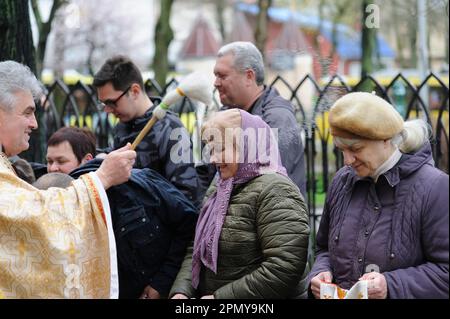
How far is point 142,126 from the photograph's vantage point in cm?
490

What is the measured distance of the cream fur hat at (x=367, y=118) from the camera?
3.20 meters

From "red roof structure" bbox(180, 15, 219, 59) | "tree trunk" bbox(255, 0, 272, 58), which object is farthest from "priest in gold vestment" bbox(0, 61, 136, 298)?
"red roof structure" bbox(180, 15, 219, 59)

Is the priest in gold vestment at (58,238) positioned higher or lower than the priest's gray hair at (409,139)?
lower

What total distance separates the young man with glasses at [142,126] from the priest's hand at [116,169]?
2.93 feet

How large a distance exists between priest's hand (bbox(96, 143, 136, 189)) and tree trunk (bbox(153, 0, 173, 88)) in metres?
8.35

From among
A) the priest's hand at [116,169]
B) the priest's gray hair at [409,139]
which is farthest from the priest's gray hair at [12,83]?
the priest's gray hair at [409,139]

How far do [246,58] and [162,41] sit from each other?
7.58 metres

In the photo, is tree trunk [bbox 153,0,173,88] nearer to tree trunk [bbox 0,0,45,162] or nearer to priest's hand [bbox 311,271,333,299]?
tree trunk [bbox 0,0,45,162]

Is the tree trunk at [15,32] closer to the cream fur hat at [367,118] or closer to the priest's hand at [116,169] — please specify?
the priest's hand at [116,169]

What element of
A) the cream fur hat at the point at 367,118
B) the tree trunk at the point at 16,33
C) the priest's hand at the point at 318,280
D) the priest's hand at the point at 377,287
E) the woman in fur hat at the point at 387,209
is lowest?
the priest's hand at the point at 318,280

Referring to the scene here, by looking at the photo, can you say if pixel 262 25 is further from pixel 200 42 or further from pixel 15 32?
pixel 200 42

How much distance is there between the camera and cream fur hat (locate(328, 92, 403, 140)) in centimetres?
320
